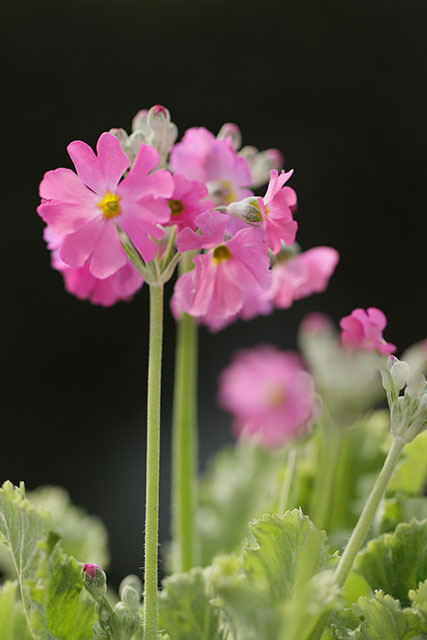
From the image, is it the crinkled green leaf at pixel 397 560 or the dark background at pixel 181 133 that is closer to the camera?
the crinkled green leaf at pixel 397 560

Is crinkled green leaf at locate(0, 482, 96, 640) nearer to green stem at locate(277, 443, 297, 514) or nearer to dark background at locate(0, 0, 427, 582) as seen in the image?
green stem at locate(277, 443, 297, 514)

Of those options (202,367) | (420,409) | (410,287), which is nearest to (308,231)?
(410,287)

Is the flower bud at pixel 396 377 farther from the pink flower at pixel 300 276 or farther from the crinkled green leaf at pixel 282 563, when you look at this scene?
the pink flower at pixel 300 276

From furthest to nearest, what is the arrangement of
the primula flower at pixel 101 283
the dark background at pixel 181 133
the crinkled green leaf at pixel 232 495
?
1. the dark background at pixel 181 133
2. the crinkled green leaf at pixel 232 495
3. the primula flower at pixel 101 283

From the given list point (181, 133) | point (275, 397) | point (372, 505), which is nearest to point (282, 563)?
point (372, 505)

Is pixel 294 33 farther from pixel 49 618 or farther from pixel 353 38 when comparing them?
pixel 49 618

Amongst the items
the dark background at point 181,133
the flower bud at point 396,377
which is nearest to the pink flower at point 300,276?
the flower bud at point 396,377
